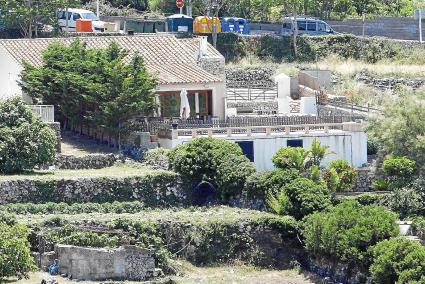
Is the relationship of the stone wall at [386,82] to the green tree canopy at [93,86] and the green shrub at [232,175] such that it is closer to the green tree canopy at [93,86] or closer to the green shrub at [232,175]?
the green tree canopy at [93,86]

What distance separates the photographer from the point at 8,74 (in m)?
84.1

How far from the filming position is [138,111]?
79.2m

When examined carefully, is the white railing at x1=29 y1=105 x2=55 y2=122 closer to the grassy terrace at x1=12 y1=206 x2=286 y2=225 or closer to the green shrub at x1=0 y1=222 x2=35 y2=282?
the grassy terrace at x1=12 y1=206 x2=286 y2=225

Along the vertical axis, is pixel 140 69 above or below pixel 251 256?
above

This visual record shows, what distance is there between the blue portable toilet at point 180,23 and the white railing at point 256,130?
22.6 meters

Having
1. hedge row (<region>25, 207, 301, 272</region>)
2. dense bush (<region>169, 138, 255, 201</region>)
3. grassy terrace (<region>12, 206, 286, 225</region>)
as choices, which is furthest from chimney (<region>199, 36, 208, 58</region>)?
hedge row (<region>25, 207, 301, 272</region>)

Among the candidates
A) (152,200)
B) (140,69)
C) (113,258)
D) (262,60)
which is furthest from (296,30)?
(113,258)

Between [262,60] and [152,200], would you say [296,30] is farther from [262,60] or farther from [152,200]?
[152,200]

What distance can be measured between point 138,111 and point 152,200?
6.17 metres

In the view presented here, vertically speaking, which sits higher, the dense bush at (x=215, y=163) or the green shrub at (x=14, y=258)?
the dense bush at (x=215, y=163)

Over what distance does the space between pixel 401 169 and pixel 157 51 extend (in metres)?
14.5

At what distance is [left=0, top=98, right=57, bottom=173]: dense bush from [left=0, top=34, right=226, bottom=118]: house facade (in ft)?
22.9

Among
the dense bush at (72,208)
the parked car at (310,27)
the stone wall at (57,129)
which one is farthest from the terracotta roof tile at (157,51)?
the parked car at (310,27)

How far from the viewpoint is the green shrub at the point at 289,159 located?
7469 cm
